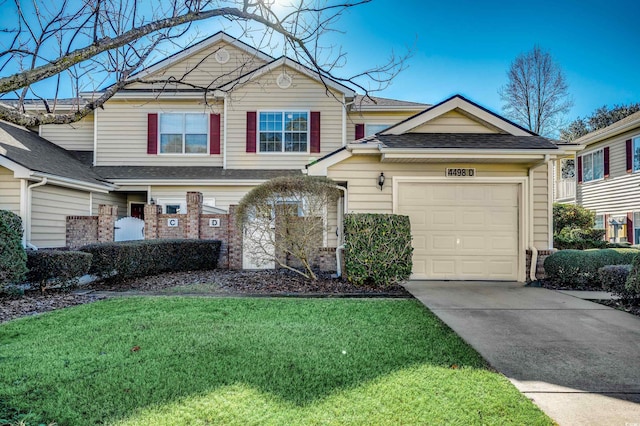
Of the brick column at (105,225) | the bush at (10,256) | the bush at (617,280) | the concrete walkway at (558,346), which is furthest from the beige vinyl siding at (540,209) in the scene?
the brick column at (105,225)

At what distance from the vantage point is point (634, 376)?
3.53 m

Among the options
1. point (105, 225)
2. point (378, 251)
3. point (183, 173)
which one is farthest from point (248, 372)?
point (183, 173)

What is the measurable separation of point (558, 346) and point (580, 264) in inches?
203

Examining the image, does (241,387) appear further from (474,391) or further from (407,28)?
(407,28)

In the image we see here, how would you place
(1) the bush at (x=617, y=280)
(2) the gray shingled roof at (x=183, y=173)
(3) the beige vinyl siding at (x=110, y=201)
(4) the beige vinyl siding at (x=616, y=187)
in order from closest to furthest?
(1) the bush at (x=617, y=280), (3) the beige vinyl siding at (x=110, y=201), (2) the gray shingled roof at (x=183, y=173), (4) the beige vinyl siding at (x=616, y=187)

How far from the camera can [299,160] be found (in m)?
14.4

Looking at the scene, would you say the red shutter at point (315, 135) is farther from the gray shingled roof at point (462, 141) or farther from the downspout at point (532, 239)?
the downspout at point (532, 239)

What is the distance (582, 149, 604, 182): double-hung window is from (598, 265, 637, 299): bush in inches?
572

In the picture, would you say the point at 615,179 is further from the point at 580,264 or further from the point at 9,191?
the point at 9,191

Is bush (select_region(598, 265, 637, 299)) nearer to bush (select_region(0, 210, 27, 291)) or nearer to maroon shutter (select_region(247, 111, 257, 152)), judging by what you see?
bush (select_region(0, 210, 27, 291))

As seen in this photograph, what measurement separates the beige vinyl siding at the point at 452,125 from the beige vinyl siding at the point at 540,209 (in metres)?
1.57

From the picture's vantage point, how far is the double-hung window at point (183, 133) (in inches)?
577

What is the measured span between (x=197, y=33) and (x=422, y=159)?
5612mm

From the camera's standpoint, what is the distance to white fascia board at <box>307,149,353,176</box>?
355 inches
